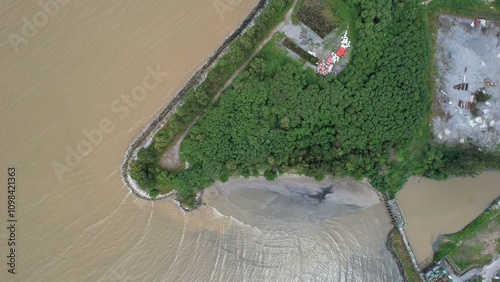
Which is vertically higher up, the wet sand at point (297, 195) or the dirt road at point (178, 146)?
the dirt road at point (178, 146)

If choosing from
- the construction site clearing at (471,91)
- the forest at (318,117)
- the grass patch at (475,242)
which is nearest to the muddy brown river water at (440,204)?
the grass patch at (475,242)

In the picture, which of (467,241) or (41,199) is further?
(467,241)

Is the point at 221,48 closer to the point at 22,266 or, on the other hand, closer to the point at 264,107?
the point at 264,107

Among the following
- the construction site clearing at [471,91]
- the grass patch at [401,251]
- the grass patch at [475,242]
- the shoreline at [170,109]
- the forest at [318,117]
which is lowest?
the grass patch at [475,242]

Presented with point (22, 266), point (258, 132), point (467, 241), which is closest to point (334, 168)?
Answer: point (258, 132)

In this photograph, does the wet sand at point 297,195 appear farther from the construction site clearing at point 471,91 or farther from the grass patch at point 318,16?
the grass patch at point 318,16

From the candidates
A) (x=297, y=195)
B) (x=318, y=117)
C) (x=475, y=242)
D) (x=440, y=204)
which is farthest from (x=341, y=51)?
(x=475, y=242)

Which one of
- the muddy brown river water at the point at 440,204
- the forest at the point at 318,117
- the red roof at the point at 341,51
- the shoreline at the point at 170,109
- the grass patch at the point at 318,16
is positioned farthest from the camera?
the muddy brown river water at the point at 440,204
